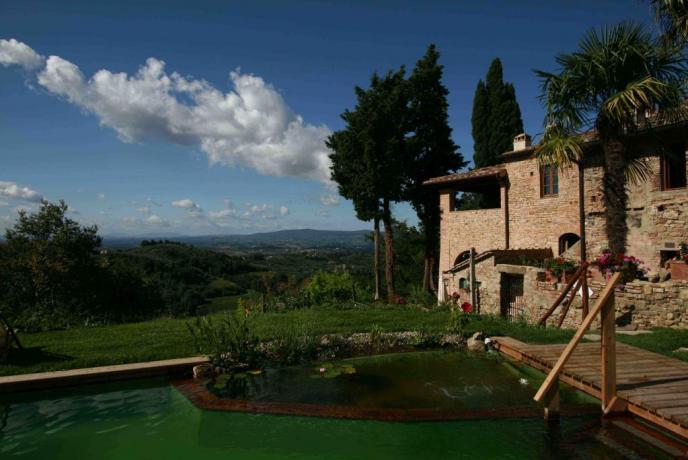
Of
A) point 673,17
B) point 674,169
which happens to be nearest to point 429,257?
point 674,169

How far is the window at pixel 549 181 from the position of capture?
15.5 meters

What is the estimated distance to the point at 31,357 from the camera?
783 cm

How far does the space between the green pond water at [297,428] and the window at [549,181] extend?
413 inches

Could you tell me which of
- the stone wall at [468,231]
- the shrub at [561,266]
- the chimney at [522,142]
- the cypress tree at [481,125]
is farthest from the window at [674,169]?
the cypress tree at [481,125]

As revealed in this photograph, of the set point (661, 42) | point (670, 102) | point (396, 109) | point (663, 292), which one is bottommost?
point (663, 292)

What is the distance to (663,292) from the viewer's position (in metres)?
9.31

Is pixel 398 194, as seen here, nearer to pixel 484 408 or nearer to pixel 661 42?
pixel 661 42

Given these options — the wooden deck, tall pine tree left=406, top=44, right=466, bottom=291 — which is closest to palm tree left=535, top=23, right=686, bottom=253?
the wooden deck

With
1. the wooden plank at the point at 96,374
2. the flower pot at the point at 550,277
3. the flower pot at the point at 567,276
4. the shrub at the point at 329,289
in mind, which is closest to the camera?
the wooden plank at the point at 96,374

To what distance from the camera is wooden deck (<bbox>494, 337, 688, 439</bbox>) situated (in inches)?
187

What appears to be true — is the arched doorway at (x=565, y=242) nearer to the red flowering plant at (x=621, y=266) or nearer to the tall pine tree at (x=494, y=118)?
the red flowering plant at (x=621, y=266)

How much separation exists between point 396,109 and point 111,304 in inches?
726

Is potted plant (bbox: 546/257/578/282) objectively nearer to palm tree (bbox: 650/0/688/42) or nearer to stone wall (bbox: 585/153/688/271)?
stone wall (bbox: 585/153/688/271)

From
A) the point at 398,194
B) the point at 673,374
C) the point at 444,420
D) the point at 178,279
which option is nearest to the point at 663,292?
the point at 673,374
